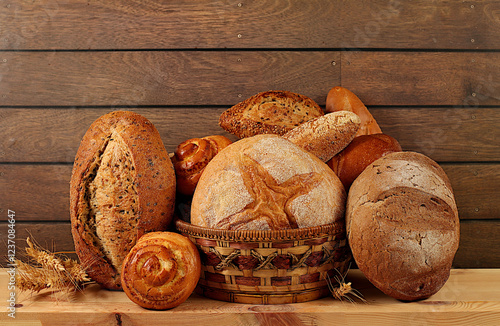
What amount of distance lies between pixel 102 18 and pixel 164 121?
0.46m

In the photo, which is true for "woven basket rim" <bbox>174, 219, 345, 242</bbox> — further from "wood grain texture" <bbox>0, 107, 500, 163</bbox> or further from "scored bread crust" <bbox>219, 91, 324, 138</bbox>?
"wood grain texture" <bbox>0, 107, 500, 163</bbox>

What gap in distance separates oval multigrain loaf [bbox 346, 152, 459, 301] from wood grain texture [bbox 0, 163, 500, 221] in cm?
63

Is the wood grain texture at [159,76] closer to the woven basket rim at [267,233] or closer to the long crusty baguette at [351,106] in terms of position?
the long crusty baguette at [351,106]

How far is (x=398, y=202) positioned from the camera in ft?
3.38

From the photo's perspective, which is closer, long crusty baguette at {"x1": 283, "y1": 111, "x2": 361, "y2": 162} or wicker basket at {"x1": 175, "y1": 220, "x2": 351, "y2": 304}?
wicker basket at {"x1": 175, "y1": 220, "x2": 351, "y2": 304}

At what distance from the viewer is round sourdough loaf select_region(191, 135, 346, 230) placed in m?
1.06

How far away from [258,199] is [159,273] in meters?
0.30

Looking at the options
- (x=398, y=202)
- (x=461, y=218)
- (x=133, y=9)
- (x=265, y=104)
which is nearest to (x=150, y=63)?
(x=133, y=9)

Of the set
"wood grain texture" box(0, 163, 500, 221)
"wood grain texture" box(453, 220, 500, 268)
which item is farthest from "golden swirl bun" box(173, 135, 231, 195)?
"wood grain texture" box(453, 220, 500, 268)

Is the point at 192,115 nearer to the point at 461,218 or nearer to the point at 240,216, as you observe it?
the point at 240,216

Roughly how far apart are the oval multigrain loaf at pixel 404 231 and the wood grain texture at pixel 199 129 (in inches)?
22.9

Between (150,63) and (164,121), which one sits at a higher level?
(150,63)

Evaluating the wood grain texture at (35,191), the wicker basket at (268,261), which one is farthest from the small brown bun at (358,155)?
the wood grain texture at (35,191)

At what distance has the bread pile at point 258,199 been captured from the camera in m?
1.01
